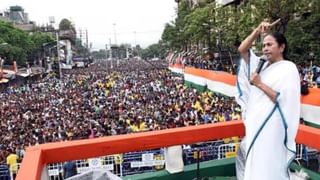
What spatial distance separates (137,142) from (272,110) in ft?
4.13

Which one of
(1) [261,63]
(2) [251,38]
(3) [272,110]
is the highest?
(2) [251,38]

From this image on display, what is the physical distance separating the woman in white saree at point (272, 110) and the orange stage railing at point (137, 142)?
0.78 metres

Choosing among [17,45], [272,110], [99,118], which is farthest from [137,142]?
[17,45]

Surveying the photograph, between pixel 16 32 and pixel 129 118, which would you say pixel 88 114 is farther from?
pixel 16 32

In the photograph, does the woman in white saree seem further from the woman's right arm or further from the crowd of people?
the crowd of people

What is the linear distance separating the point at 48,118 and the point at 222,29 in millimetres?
19585

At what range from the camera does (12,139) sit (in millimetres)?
14281

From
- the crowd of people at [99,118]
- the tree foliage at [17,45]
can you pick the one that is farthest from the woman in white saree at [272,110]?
the tree foliage at [17,45]

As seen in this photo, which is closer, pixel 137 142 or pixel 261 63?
pixel 261 63

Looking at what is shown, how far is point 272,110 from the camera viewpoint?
9.10 ft

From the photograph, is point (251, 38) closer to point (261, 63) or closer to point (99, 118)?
point (261, 63)

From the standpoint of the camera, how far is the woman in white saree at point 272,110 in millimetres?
2764

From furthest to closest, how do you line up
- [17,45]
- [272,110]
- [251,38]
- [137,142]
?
[17,45] → [137,142] → [251,38] → [272,110]

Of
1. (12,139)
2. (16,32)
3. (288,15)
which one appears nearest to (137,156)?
(12,139)
